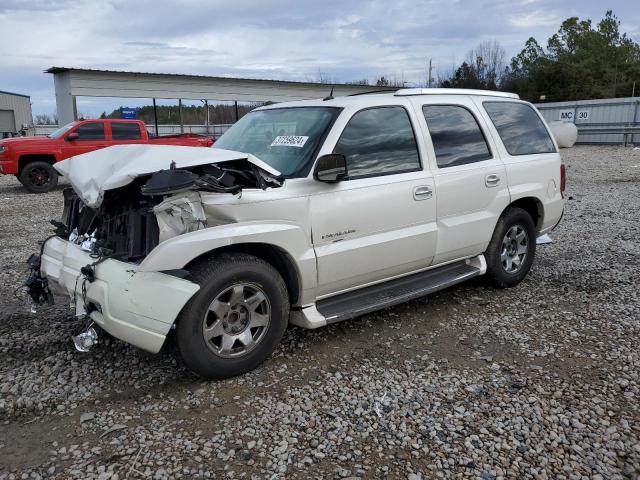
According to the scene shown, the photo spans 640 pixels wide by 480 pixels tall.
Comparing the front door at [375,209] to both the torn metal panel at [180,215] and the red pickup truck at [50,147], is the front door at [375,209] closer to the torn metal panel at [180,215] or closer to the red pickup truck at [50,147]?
the torn metal panel at [180,215]

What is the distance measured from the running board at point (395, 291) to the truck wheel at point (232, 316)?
0.43 meters

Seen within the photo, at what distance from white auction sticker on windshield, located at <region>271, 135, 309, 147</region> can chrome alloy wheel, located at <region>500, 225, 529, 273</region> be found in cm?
237

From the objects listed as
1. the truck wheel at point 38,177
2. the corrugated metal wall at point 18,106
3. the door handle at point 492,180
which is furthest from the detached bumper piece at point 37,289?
the corrugated metal wall at point 18,106

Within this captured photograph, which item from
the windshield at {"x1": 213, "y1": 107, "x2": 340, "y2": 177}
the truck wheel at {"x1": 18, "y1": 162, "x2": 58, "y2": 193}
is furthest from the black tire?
the truck wheel at {"x1": 18, "y1": 162, "x2": 58, "y2": 193}

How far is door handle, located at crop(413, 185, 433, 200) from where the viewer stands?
14.0 ft

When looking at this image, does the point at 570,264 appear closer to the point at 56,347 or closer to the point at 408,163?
the point at 408,163

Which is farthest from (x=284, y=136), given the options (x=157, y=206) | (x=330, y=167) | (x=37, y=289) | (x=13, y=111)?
(x=13, y=111)

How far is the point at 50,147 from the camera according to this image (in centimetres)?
1321

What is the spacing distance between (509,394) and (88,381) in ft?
8.89

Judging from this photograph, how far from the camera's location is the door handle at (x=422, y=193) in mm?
4266

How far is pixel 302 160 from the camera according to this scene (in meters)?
3.87

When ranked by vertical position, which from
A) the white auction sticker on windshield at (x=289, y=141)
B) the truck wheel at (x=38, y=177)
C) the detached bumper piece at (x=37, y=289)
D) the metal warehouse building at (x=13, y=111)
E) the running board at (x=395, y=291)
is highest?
the metal warehouse building at (x=13, y=111)

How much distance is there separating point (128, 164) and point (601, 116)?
27.4 metres

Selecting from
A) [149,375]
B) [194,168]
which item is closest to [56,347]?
[149,375]
